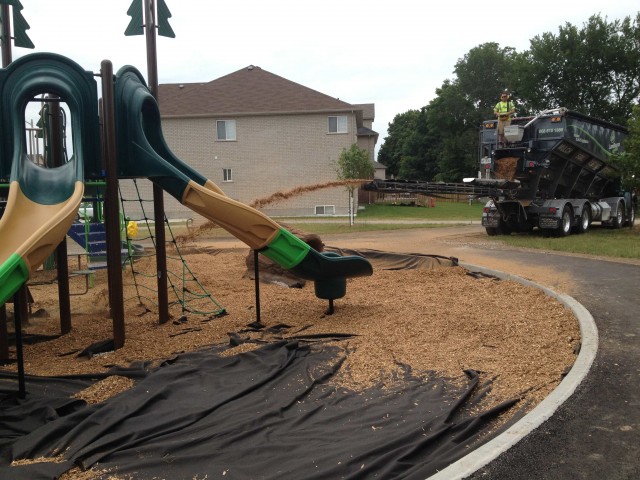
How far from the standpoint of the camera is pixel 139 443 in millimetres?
3922

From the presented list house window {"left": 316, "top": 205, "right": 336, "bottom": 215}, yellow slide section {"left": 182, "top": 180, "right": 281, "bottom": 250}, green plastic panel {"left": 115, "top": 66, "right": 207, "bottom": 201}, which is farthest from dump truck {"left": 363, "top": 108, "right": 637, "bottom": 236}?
house window {"left": 316, "top": 205, "right": 336, "bottom": 215}

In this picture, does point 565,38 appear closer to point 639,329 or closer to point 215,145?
point 215,145

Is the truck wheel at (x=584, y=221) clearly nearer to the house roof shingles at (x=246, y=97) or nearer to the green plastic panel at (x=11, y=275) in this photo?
the house roof shingles at (x=246, y=97)

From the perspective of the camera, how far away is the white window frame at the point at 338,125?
32094 mm

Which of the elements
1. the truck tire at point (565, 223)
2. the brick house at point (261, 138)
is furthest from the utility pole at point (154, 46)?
the brick house at point (261, 138)

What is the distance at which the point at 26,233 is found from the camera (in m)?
5.10

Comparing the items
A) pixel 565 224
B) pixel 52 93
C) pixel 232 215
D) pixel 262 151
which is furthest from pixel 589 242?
pixel 262 151

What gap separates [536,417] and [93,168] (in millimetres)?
5559

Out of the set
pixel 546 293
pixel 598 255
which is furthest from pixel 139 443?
pixel 598 255

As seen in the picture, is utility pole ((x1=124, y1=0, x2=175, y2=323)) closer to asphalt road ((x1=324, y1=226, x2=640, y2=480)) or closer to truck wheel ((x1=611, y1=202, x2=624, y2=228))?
asphalt road ((x1=324, y1=226, x2=640, y2=480))

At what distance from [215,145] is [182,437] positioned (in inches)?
1176

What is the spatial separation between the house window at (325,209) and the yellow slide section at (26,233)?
28.4 m

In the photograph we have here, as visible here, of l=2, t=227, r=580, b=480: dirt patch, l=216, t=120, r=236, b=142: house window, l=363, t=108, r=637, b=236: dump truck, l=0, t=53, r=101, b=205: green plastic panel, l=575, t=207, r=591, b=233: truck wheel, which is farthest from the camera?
l=216, t=120, r=236, b=142: house window

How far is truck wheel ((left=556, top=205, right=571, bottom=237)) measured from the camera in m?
17.7
